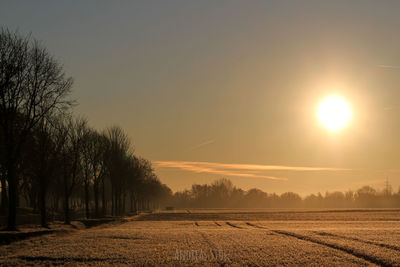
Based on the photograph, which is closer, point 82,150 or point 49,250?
point 49,250

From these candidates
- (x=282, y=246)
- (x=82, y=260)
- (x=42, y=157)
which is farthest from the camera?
(x=42, y=157)

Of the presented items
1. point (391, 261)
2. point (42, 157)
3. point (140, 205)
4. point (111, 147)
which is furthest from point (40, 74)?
point (140, 205)

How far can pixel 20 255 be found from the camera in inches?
1112

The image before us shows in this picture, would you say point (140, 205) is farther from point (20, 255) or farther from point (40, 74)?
point (20, 255)

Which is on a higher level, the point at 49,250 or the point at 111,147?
the point at 111,147

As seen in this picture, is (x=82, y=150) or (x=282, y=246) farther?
(x=82, y=150)

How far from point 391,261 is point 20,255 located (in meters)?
22.4

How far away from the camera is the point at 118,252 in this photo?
29906 millimetres

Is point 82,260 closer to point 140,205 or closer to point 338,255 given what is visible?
point 338,255

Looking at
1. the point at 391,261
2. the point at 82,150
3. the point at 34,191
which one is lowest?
the point at 391,261

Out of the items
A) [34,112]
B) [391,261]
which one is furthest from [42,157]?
[391,261]

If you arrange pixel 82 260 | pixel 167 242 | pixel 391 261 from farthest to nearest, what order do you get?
pixel 167 242 → pixel 82 260 → pixel 391 261

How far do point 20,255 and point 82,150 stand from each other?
5819cm

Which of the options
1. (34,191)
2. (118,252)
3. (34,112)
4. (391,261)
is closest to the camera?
(391,261)
